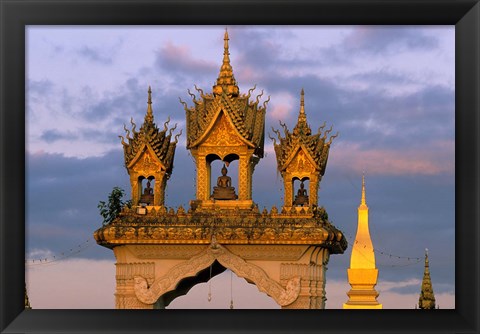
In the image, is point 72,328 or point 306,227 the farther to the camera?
point 306,227

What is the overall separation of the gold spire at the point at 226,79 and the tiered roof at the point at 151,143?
4.94ft

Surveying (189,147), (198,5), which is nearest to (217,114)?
(189,147)

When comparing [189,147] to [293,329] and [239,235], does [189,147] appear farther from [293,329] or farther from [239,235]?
[293,329]

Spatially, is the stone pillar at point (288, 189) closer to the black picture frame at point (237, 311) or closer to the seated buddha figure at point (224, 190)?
the seated buddha figure at point (224, 190)

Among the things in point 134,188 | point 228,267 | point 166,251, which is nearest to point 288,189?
point 228,267

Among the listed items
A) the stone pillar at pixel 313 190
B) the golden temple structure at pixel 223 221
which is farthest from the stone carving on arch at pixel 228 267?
the stone pillar at pixel 313 190

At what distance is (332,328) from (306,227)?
16164 millimetres

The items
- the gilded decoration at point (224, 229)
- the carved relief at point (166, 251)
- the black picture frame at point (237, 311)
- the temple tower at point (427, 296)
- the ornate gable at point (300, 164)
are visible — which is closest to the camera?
the black picture frame at point (237, 311)

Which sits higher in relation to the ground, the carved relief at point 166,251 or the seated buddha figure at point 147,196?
the seated buddha figure at point 147,196

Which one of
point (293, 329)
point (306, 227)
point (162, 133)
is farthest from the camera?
point (162, 133)

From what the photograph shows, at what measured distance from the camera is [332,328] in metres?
9.01

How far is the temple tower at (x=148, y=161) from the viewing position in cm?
2659

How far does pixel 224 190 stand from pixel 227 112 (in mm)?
1739
